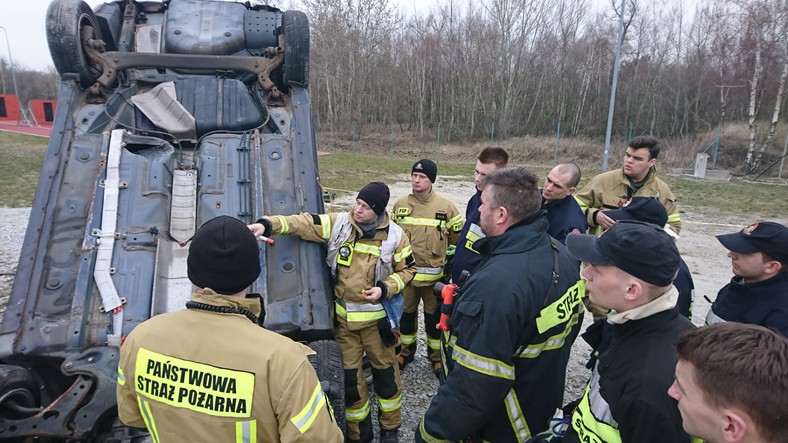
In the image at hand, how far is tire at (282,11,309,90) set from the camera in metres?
3.92

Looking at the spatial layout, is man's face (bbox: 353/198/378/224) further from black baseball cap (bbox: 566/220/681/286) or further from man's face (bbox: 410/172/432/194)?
black baseball cap (bbox: 566/220/681/286)

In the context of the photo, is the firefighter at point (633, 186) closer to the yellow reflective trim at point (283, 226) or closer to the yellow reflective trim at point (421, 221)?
the yellow reflective trim at point (421, 221)

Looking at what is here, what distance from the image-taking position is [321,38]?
29469 millimetres

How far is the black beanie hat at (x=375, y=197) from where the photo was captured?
296 centimetres

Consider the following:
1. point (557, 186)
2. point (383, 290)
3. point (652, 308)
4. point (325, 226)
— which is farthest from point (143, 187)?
point (652, 308)

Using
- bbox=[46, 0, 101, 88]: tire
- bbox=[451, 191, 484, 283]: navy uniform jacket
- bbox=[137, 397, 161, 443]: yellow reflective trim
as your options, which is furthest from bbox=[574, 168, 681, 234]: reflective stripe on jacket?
bbox=[46, 0, 101, 88]: tire

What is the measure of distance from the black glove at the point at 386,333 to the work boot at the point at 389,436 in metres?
0.60

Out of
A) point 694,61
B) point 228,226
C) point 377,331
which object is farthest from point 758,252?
point 694,61

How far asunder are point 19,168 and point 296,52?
43.6 ft

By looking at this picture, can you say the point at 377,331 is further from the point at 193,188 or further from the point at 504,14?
the point at 504,14

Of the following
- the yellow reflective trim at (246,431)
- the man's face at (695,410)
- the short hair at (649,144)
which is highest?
the short hair at (649,144)

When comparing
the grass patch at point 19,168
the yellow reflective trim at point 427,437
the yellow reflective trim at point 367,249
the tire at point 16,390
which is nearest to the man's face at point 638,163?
the yellow reflective trim at point 367,249

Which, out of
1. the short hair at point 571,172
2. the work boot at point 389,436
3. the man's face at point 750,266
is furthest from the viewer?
the short hair at point 571,172

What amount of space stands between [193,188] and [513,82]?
28407 millimetres
